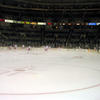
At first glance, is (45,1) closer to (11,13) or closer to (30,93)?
(11,13)

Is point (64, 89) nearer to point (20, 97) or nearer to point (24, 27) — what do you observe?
point (20, 97)

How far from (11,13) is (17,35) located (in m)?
6.84

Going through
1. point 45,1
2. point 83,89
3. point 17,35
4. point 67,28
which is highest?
point 45,1

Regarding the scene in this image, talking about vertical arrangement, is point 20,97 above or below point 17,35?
below

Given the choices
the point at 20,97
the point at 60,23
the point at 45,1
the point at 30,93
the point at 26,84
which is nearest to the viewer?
the point at 20,97

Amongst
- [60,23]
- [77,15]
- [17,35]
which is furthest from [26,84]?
[77,15]

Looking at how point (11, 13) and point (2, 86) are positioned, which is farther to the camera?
point (11, 13)

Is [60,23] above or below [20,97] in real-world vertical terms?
above

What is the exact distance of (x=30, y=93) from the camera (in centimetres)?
286

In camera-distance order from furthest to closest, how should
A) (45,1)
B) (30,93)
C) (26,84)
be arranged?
(45,1)
(26,84)
(30,93)

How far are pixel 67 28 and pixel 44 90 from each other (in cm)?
2483

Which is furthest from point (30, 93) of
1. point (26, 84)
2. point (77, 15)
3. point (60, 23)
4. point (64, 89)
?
point (77, 15)

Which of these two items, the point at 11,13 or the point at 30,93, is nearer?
the point at 30,93

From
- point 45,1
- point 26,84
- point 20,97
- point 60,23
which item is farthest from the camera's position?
point 60,23
